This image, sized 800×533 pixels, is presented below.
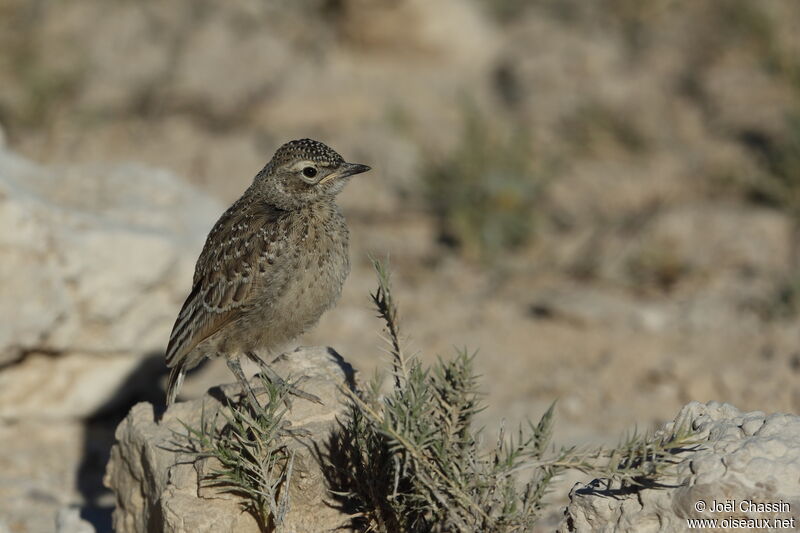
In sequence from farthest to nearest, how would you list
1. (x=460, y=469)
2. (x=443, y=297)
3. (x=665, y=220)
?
1. (x=665, y=220)
2. (x=443, y=297)
3. (x=460, y=469)

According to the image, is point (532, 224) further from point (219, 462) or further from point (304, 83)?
point (219, 462)

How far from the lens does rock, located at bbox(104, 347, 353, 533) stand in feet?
14.7

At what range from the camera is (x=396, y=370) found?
432 cm

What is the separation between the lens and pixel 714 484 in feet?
11.8

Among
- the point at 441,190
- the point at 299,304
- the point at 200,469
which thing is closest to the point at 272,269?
the point at 299,304

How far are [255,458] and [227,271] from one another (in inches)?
60.6

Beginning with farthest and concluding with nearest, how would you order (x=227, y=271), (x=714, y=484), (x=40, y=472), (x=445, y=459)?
1. (x=40, y=472)
2. (x=227, y=271)
3. (x=445, y=459)
4. (x=714, y=484)

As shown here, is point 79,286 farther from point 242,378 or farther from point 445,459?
point 445,459

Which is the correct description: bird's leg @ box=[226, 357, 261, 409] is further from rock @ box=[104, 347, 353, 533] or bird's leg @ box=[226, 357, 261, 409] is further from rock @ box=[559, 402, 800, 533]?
rock @ box=[559, 402, 800, 533]

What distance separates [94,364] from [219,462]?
2902 mm

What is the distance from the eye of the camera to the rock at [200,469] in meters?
4.48

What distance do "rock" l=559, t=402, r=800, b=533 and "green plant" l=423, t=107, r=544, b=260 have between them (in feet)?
20.2

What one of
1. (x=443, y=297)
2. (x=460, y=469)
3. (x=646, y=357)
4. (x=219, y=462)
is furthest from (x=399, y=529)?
(x=443, y=297)

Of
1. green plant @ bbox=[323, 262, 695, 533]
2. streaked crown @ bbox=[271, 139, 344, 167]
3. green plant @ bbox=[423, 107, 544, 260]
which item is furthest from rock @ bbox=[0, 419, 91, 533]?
green plant @ bbox=[423, 107, 544, 260]
